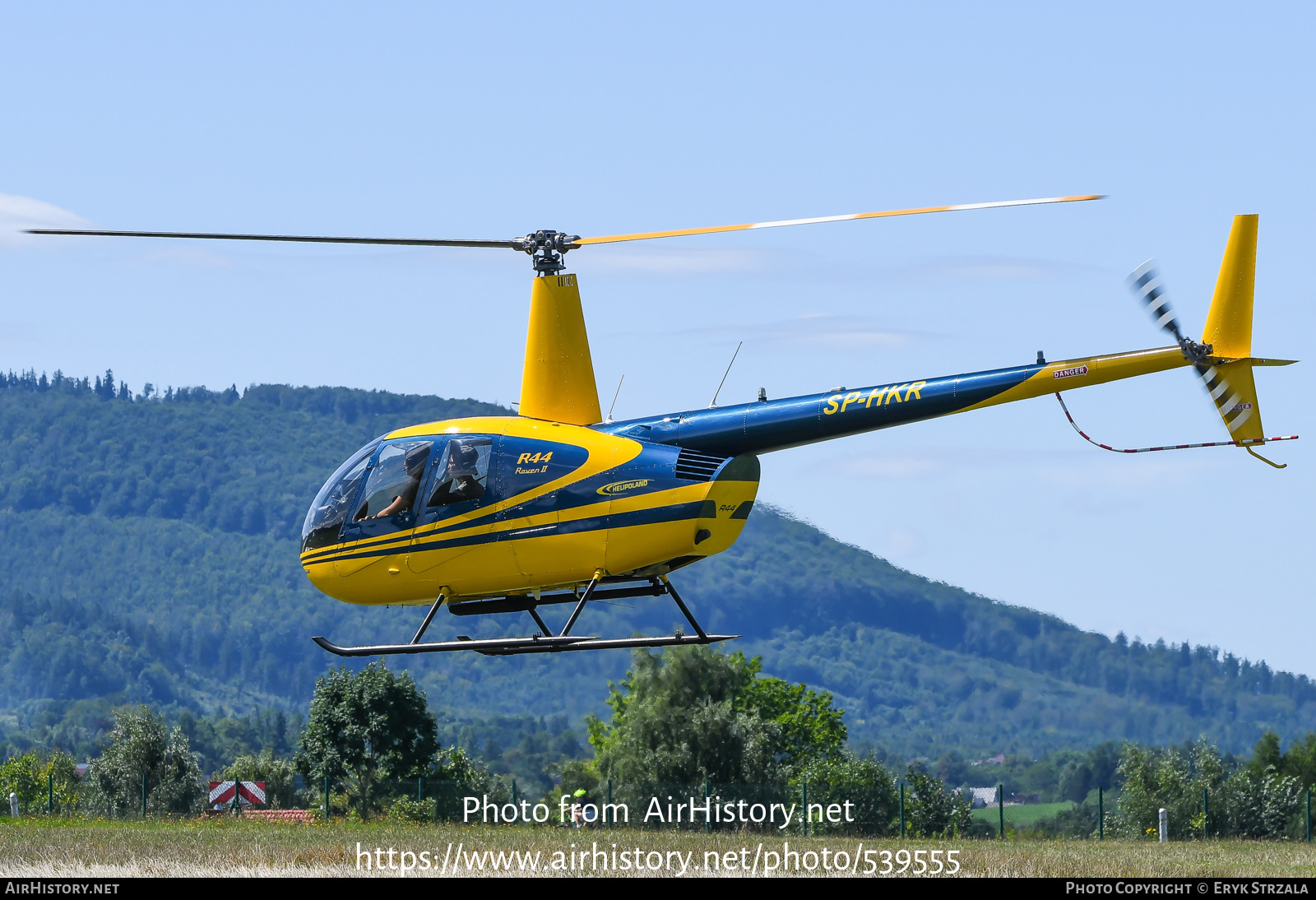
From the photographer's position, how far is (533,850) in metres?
28.1

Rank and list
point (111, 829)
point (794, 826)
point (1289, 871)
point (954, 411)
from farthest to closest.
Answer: point (794, 826)
point (111, 829)
point (1289, 871)
point (954, 411)

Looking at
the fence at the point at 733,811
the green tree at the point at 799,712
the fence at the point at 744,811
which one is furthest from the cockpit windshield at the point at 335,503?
the green tree at the point at 799,712

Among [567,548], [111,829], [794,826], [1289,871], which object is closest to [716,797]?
[794,826]

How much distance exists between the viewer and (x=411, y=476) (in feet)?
75.0

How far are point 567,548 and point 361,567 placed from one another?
321 cm

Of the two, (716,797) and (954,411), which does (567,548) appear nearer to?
(954,411)

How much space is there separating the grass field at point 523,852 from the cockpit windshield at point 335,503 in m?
4.83

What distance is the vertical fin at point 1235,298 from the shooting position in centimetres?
2142

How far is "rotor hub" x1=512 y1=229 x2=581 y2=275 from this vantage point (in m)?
23.5

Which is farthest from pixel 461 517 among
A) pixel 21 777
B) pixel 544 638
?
pixel 21 777

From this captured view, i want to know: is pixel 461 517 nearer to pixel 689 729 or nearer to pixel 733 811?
pixel 733 811

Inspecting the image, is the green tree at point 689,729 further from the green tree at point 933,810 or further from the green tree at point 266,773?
the green tree at point 266,773

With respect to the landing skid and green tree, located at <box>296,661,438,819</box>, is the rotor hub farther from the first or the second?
green tree, located at <box>296,661,438,819</box>

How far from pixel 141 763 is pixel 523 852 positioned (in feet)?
106
